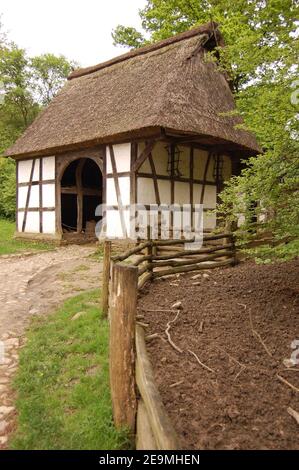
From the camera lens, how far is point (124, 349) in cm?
312

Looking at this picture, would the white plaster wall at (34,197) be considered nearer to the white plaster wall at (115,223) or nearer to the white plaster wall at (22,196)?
the white plaster wall at (22,196)

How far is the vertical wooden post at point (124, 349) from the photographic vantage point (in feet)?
9.89

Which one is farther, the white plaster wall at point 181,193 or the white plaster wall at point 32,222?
the white plaster wall at point 32,222

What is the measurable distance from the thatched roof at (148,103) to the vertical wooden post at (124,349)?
6.28 metres

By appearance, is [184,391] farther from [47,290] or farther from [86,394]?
[47,290]

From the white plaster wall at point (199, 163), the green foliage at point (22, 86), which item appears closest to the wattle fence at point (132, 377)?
the white plaster wall at point (199, 163)

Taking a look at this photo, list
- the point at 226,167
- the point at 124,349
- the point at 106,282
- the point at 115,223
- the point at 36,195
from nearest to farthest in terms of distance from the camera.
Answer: the point at 124,349
the point at 106,282
the point at 115,223
the point at 226,167
the point at 36,195

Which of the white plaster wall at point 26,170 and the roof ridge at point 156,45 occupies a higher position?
the roof ridge at point 156,45

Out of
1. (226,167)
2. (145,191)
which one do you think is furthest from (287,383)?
(226,167)

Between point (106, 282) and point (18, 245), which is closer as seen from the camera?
point (106, 282)

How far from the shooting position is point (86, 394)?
3496 millimetres

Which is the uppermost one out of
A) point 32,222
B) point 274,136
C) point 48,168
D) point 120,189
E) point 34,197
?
point 48,168

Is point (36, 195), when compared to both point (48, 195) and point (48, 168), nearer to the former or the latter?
point (48, 195)

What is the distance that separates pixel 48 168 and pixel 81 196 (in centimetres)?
170
